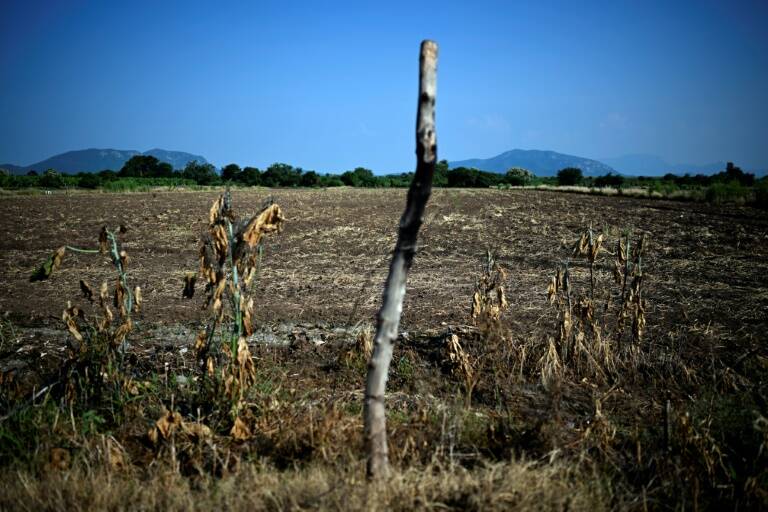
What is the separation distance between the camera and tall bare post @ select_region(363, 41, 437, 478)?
8.23 ft

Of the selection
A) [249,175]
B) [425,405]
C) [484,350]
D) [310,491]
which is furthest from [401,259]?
[249,175]

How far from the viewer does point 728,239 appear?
12.7 meters

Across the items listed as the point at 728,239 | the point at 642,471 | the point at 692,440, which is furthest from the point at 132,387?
the point at 728,239

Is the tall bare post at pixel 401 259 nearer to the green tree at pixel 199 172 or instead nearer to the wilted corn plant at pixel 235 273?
the wilted corn plant at pixel 235 273

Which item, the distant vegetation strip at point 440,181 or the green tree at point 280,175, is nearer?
the distant vegetation strip at point 440,181

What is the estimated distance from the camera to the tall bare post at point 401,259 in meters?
2.51

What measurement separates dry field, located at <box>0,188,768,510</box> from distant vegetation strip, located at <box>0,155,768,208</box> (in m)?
1.94

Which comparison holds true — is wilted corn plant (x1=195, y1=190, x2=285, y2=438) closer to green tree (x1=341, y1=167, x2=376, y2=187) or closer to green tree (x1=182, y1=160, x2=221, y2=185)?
green tree (x1=341, y1=167, x2=376, y2=187)

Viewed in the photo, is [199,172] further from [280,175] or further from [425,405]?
[425,405]

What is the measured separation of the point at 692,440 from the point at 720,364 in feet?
7.00

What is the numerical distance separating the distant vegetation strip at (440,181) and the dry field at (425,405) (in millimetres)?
1941

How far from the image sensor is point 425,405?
3902mm

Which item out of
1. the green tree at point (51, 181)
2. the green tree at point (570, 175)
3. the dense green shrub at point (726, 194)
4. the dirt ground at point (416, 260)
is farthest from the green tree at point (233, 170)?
the dense green shrub at point (726, 194)

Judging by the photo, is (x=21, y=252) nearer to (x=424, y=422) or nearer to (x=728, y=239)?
(x=424, y=422)
